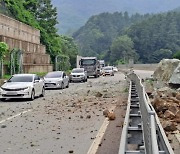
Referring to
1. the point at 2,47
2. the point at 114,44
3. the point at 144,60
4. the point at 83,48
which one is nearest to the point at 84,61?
the point at 2,47

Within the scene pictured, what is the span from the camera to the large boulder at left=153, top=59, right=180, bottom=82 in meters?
39.0

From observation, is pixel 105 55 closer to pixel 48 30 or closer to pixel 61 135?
pixel 48 30

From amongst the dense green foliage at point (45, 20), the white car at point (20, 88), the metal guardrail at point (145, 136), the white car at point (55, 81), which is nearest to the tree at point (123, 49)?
the dense green foliage at point (45, 20)

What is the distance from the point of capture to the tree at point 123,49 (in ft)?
511

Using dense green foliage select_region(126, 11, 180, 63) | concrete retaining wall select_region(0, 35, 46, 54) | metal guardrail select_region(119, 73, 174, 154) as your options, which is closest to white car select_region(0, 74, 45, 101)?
metal guardrail select_region(119, 73, 174, 154)

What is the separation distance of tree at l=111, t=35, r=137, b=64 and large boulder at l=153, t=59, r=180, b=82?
113m

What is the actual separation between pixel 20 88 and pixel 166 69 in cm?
2097

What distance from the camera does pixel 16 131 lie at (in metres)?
11.5

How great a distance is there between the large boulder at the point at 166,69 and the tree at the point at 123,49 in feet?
370

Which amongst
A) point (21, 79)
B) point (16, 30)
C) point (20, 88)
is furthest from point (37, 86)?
point (16, 30)

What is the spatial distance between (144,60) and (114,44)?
1792 centimetres

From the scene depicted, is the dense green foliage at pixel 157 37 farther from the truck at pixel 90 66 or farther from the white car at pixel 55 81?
the white car at pixel 55 81

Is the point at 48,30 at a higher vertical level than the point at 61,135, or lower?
higher

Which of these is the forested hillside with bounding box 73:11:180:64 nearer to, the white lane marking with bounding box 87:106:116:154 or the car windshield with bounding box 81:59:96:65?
the car windshield with bounding box 81:59:96:65
